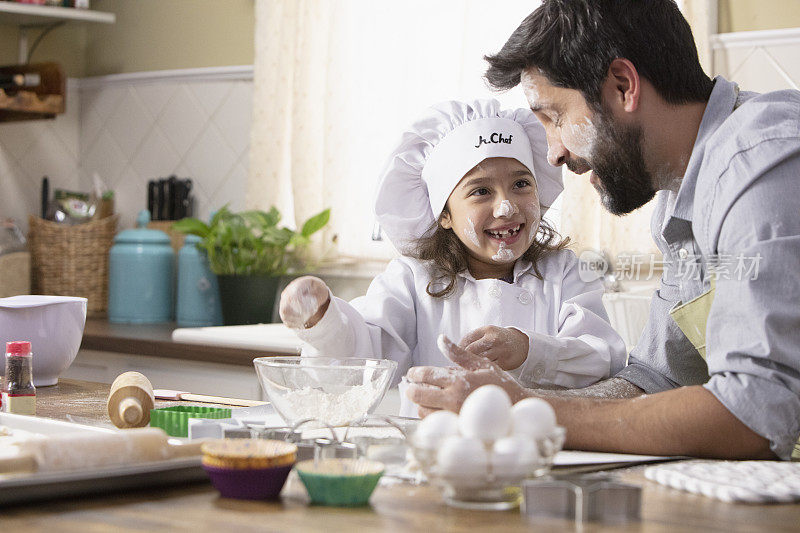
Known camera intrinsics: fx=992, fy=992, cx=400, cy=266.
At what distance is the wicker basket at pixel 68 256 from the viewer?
349cm

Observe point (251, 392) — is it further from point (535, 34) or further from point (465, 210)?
point (535, 34)

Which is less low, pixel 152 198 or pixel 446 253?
pixel 152 198

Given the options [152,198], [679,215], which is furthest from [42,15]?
[679,215]

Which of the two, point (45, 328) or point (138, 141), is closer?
point (45, 328)

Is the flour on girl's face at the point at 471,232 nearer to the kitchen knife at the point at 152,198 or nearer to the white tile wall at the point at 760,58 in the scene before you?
the white tile wall at the point at 760,58

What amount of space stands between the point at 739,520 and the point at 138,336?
2.29 meters

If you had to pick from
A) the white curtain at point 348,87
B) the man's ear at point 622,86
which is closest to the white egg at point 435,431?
the man's ear at point 622,86

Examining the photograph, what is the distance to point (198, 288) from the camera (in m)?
3.23

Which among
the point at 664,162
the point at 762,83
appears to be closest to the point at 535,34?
the point at 664,162

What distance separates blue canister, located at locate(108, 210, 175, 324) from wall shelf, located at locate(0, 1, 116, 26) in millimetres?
835

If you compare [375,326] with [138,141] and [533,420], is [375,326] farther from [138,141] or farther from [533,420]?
[138,141]

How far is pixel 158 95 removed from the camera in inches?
148

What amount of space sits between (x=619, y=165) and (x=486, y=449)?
744 mm

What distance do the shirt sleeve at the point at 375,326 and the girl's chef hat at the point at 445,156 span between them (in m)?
0.11
